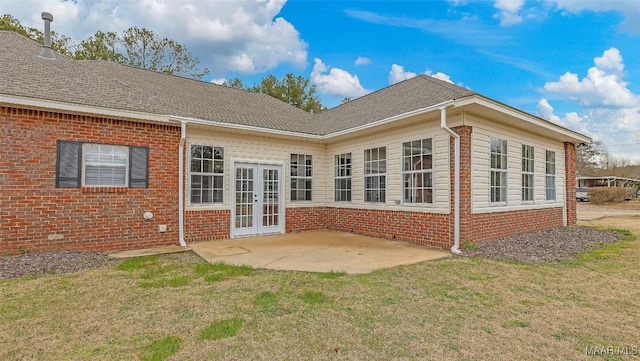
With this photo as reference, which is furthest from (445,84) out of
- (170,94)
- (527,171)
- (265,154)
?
(170,94)

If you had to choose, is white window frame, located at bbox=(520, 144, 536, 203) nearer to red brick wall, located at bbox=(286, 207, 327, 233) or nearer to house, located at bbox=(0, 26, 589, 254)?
house, located at bbox=(0, 26, 589, 254)

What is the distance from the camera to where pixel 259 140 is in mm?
9070

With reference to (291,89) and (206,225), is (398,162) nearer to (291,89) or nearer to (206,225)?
(206,225)

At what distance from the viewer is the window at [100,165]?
20.9 ft

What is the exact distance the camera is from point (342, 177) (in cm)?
993

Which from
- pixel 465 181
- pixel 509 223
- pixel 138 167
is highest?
pixel 138 167

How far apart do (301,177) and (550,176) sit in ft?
25.2

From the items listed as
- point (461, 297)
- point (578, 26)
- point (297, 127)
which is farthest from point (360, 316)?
point (578, 26)

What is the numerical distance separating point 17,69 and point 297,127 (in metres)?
6.64

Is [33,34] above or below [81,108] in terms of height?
above

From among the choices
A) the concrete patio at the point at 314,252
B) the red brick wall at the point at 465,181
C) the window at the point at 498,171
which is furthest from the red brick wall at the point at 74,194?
the window at the point at 498,171

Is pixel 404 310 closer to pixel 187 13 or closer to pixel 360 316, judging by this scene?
pixel 360 316

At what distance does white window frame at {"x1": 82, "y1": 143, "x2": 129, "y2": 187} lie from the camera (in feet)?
21.6

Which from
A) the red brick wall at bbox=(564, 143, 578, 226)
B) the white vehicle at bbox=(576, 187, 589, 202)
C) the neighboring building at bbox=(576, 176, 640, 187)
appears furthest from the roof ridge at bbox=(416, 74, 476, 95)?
the neighboring building at bbox=(576, 176, 640, 187)
